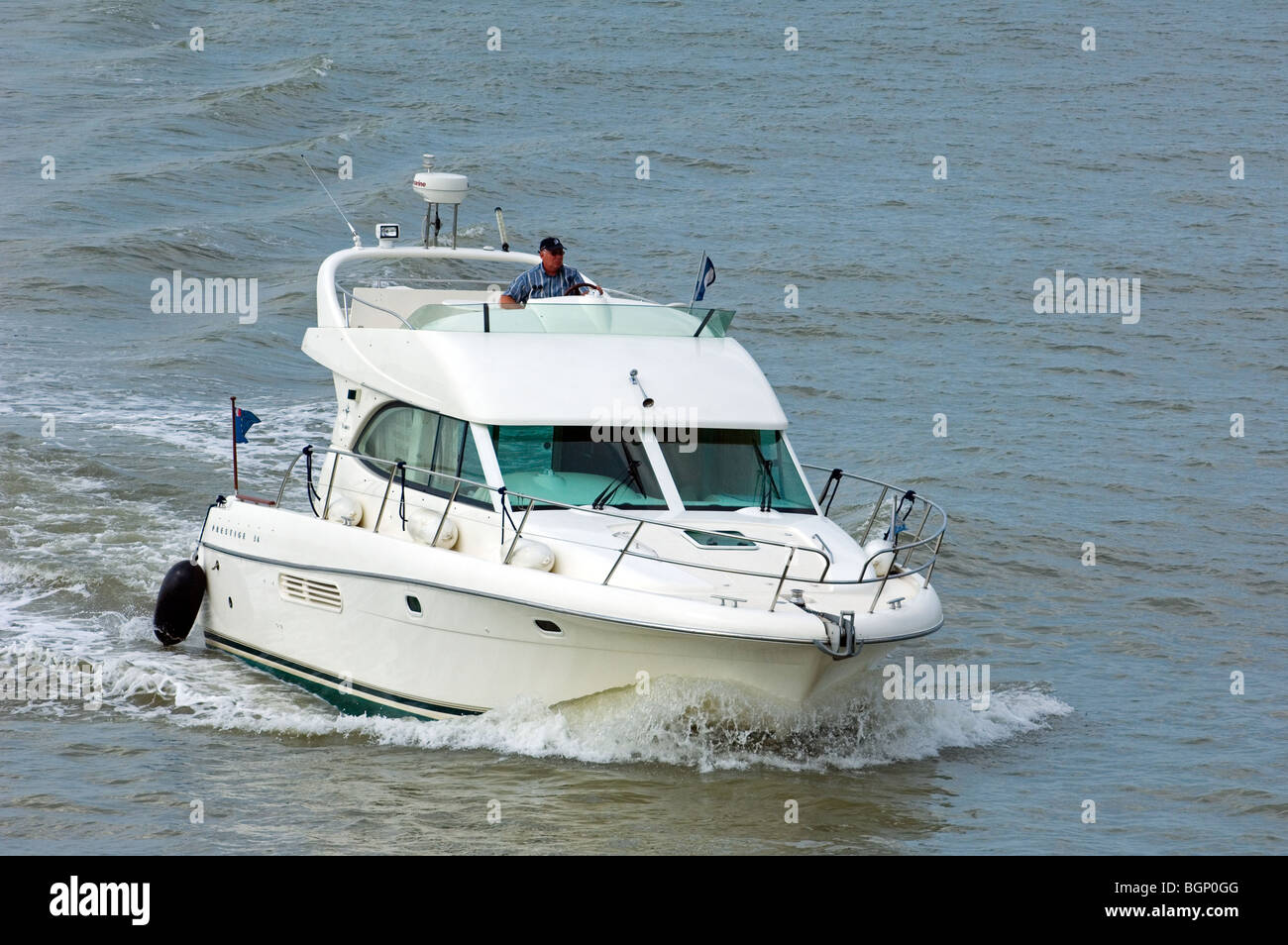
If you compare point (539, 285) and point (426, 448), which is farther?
point (539, 285)

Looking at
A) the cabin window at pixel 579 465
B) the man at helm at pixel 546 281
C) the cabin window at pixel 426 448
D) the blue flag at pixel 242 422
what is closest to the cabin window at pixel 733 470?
the cabin window at pixel 579 465

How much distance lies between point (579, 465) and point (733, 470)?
1.05 meters

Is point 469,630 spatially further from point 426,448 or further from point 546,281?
point 546,281

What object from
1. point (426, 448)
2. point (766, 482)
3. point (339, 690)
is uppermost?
point (426, 448)

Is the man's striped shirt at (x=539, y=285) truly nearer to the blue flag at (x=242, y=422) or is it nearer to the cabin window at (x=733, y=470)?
the cabin window at (x=733, y=470)

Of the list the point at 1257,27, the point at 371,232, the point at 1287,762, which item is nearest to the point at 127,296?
the point at 371,232

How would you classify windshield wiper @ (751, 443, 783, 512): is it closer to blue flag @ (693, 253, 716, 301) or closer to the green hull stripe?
blue flag @ (693, 253, 716, 301)

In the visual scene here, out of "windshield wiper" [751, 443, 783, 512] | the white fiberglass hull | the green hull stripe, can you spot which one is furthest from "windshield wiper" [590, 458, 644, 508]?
the green hull stripe

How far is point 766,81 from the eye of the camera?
37.8 m

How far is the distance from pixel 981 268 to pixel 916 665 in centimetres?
1485

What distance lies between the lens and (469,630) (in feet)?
31.5

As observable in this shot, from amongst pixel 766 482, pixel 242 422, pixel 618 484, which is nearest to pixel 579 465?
pixel 618 484

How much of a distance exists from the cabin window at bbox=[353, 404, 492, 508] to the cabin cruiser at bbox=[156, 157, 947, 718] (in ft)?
0.06
